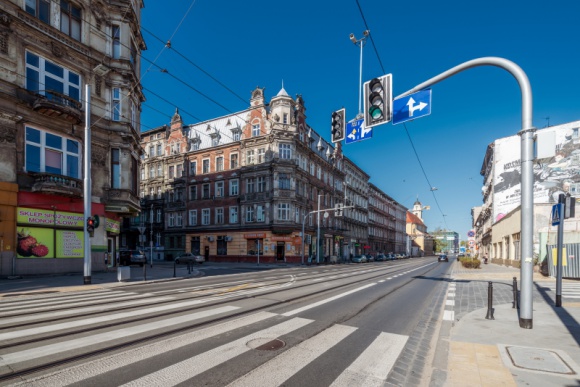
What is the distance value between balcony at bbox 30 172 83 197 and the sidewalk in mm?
20098

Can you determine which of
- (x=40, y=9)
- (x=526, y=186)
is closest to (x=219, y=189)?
(x=40, y=9)

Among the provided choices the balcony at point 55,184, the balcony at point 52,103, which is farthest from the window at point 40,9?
the balcony at point 55,184

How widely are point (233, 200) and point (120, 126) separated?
20757 mm

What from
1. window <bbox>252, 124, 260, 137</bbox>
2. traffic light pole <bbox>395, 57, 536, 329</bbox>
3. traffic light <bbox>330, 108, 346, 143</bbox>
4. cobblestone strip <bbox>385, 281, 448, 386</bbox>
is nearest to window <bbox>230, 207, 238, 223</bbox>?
window <bbox>252, 124, 260, 137</bbox>

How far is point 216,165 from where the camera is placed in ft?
145

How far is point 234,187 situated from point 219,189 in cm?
254

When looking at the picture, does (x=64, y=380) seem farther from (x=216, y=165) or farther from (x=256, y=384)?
(x=216, y=165)

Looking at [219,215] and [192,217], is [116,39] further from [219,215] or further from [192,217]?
[192,217]

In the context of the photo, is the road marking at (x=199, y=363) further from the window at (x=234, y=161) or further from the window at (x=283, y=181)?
the window at (x=234, y=161)

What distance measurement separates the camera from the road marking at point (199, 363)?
4215mm

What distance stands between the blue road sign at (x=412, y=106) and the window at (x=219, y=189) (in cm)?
3626

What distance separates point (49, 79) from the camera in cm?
1947

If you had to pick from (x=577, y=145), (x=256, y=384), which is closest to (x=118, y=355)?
(x=256, y=384)

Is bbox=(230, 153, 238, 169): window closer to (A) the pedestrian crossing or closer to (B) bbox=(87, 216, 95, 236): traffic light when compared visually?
(B) bbox=(87, 216, 95, 236): traffic light
